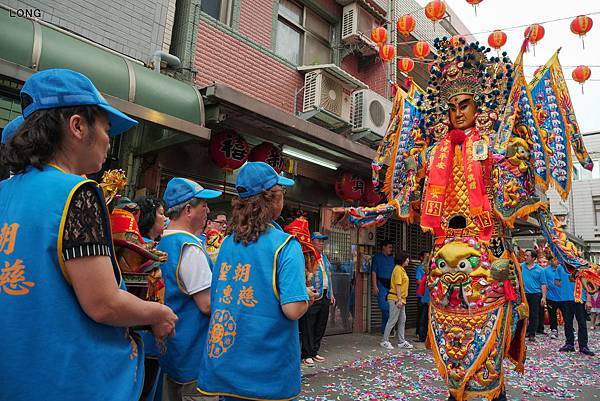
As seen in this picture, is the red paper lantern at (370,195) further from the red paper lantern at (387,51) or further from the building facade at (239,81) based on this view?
the red paper lantern at (387,51)

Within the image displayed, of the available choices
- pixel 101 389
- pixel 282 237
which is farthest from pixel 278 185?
pixel 101 389

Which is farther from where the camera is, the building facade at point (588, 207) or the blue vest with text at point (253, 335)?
the building facade at point (588, 207)

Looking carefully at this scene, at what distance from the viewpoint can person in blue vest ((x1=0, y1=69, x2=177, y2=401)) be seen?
121 centimetres

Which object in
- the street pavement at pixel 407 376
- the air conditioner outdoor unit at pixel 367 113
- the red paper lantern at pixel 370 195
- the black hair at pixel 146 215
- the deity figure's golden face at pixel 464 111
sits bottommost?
the street pavement at pixel 407 376

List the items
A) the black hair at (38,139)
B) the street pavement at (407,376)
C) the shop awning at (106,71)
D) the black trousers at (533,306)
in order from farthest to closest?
the black trousers at (533,306)
the street pavement at (407,376)
the shop awning at (106,71)
the black hair at (38,139)

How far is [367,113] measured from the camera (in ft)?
30.3

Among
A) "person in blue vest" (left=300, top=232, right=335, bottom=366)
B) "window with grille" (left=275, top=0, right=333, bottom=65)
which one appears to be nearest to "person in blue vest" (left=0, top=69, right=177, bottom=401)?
"person in blue vest" (left=300, top=232, right=335, bottom=366)

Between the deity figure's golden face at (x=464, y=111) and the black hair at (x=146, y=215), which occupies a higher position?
the deity figure's golden face at (x=464, y=111)

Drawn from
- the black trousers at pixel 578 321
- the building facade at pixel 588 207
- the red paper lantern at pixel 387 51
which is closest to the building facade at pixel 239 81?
the red paper lantern at pixel 387 51

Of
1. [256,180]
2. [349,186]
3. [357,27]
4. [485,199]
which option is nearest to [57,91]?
[256,180]

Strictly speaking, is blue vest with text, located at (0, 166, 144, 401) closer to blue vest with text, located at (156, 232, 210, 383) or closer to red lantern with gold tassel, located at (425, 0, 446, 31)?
blue vest with text, located at (156, 232, 210, 383)

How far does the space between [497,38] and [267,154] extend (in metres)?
5.03

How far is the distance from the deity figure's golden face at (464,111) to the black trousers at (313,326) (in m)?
3.74

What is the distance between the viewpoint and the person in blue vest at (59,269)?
1.21 meters
